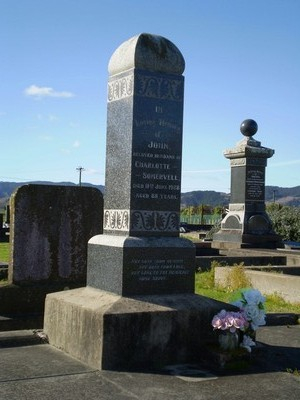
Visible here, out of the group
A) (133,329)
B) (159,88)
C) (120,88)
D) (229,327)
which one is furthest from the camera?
(120,88)

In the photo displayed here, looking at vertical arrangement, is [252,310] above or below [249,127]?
below

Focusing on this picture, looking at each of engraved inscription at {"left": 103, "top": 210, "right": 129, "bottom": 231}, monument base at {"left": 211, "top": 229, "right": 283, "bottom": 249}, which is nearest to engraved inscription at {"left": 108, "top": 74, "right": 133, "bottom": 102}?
engraved inscription at {"left": 103, "top": 210, "right": 129, "bottom": 231}

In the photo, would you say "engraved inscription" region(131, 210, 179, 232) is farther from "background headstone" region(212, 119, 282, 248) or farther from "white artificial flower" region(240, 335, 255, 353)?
"background headstone" region(212, 119, 282, 248)

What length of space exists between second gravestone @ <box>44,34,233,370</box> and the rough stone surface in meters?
2.27

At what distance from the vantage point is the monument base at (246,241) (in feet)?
64.7

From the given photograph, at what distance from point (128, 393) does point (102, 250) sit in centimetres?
197

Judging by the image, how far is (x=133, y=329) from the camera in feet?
18.2

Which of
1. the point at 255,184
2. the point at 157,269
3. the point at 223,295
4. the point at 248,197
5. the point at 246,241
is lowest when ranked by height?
the point at 223,295

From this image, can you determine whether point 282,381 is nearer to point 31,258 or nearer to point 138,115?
point 138,115

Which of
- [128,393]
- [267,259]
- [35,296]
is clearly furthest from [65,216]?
[267,259]

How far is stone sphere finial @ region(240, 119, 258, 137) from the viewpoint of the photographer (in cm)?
2047

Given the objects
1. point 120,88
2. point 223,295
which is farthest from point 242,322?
point 223,295

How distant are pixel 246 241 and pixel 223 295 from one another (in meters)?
9.57

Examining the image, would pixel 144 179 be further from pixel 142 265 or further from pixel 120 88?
pixel 120 88
